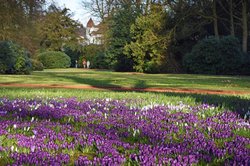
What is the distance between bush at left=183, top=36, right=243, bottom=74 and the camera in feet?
93.7

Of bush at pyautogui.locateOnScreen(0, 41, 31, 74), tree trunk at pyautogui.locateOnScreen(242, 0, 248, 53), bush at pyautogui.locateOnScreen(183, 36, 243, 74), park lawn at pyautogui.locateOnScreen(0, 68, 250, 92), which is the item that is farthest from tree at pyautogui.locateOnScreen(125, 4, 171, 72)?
park lawn at pyautogui.locateOnScreen(0, 68, 250, 92)

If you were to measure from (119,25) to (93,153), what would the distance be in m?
33.2

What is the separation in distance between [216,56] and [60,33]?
169 feet

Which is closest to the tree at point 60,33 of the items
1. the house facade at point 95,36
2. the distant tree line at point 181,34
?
the house facade at point 95,36

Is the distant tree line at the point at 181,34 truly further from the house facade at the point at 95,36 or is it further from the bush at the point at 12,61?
the house facade at the point at 95,36

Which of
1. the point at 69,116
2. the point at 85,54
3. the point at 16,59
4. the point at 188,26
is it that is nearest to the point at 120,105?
the point at 69,116

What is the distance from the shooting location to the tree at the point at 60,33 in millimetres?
75125

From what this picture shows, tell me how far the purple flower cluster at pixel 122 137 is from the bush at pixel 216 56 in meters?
23.2

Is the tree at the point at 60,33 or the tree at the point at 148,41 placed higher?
the tree at the point at 60,33

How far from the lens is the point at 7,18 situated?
22938mm

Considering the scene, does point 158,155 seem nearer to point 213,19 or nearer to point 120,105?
point 120,105

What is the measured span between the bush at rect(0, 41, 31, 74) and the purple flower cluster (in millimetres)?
20989

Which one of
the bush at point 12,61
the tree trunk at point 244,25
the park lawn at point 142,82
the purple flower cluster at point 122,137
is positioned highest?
the tree trunk at point 244,25

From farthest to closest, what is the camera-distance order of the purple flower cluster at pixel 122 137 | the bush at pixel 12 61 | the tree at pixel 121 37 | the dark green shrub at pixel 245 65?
the tree at pixel 121 37, the dark green shrub at pixel 245 65, the bush at pixel 12 61, the purple flower cluster at pixel 122 137
